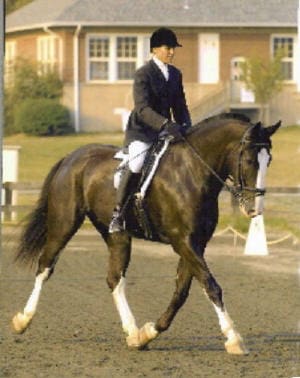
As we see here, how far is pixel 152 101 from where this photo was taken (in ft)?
38.2

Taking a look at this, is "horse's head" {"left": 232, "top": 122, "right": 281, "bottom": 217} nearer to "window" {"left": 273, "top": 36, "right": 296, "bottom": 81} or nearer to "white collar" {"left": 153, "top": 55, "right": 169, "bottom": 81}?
"white collar" {"left": 153, "top": 55, "right": 169, "bottom": 81}

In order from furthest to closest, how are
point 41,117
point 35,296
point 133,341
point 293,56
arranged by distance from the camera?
1. point 293,56
2. point 41,117
3. point 35,296
4. point 133,341

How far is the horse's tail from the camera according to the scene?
12602 millimetres

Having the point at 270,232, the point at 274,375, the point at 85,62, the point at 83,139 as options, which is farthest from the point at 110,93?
the point at 274,375

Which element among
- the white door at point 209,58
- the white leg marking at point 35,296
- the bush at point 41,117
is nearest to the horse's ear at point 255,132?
the white leg marking at point 35,296

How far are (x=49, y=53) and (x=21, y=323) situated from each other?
4734 cm

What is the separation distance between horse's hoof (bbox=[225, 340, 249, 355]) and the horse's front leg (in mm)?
694

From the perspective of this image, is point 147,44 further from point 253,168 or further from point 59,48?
point 253,168

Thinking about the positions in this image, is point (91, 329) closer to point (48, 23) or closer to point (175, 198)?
point (175, 198)

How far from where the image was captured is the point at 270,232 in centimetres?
2495

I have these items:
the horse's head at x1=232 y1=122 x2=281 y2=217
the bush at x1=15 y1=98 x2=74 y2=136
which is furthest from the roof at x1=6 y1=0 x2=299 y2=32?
the horse's head at x1=232 y1=122 x2=281 y2=217

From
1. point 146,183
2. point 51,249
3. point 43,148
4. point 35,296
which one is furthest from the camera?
point 43,148

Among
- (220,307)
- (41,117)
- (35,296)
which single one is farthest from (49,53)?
(220,307)

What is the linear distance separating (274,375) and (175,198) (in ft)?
6.41
